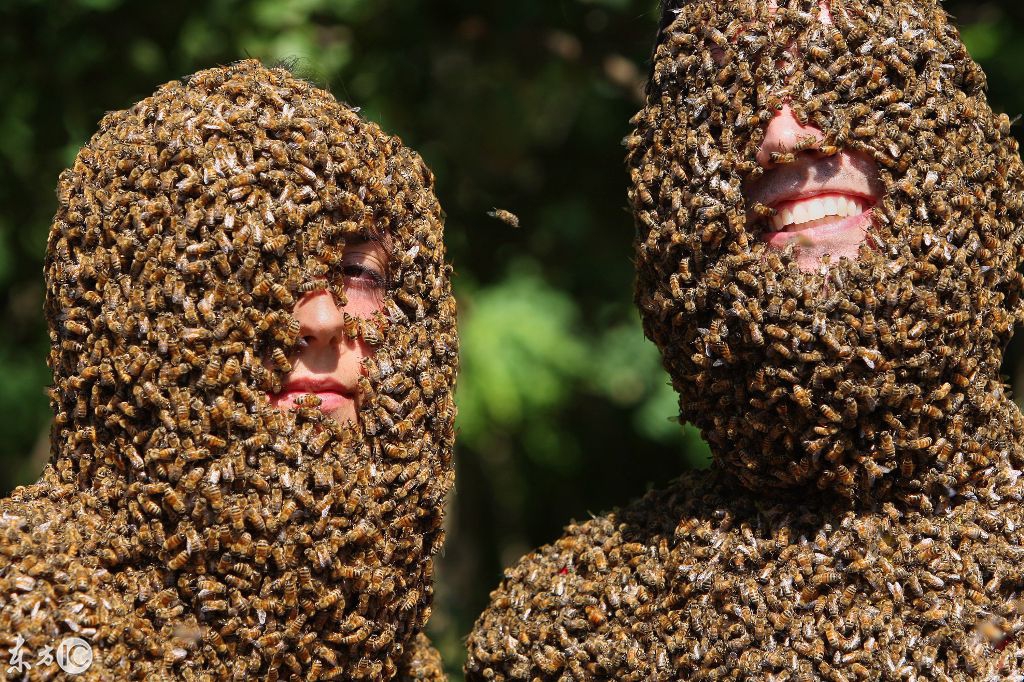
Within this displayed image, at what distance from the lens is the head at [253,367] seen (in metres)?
3.00

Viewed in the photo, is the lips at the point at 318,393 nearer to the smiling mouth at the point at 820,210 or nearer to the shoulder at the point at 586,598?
the shoulder at the point at 586,598

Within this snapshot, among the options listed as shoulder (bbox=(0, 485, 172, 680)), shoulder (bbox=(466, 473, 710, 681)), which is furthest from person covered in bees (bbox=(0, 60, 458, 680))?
shoulder (bbox=(466, 473, 710, 681))

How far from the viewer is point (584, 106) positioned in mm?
7570

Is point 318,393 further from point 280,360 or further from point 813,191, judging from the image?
point 813,191

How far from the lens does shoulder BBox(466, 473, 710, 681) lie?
3.39m

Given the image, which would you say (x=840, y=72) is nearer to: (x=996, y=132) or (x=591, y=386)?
(x=996, y=132)

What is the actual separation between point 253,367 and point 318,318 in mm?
224

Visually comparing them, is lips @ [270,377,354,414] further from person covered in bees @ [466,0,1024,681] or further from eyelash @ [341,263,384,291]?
person covered in bees @ [466,0,1024,681]

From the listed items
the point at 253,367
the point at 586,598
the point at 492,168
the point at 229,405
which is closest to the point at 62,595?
the point at 229,405

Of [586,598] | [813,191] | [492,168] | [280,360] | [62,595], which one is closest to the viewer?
[62,595]

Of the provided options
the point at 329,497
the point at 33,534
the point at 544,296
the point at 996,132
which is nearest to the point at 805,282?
the point at 996,132

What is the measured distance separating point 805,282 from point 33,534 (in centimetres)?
209

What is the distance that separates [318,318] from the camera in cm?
313

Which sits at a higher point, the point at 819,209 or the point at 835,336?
the point at 819,209
